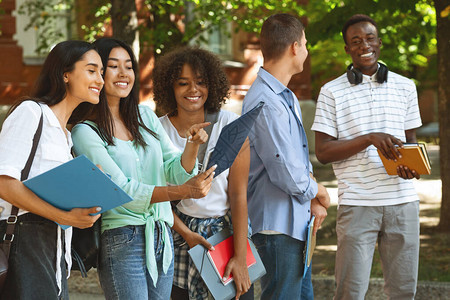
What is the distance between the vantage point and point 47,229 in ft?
9.40

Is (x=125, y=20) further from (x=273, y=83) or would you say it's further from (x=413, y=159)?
(x=413, y=159)

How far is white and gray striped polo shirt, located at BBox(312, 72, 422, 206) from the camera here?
445cm

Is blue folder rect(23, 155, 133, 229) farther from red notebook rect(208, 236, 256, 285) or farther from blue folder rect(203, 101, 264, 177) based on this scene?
red notebook rect(208, 236, 256, 285)

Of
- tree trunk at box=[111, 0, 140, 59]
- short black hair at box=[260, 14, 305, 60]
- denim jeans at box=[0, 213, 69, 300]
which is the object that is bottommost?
denim jeans at box=[0, 213, 69, 300]

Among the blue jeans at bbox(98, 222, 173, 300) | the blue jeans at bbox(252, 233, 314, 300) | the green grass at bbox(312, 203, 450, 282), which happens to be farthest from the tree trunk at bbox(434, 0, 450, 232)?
the blue jeans at bbox(98, 222, 173, 300)

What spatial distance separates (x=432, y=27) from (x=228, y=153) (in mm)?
6945

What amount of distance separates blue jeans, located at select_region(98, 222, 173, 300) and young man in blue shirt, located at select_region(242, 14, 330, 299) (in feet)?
2.77

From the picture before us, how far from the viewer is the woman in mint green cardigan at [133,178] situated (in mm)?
3090

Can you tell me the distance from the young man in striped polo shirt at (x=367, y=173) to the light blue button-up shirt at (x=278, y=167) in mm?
714

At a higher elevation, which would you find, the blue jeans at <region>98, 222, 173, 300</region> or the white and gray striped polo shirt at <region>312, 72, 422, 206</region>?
the white and gray striped polo shirt at <region>312, 72, 422, 206</region>

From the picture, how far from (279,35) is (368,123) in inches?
38.8

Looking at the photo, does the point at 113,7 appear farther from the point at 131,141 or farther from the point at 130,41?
the point at 131,141

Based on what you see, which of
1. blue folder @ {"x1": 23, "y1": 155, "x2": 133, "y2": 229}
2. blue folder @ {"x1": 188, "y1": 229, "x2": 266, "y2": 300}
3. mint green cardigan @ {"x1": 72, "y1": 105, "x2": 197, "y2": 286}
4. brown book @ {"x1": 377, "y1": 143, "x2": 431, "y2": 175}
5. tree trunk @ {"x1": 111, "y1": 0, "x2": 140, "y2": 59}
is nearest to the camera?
blue folder @ {"x1": 23, "y1": 155, "x2": 133, "y2": 229}

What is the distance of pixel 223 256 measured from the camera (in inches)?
144
